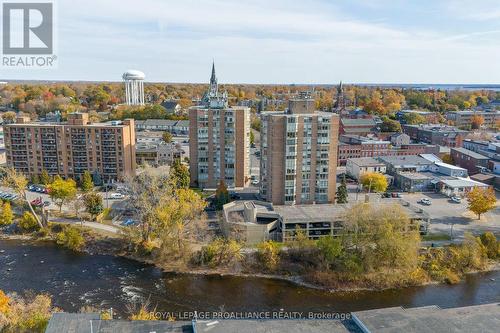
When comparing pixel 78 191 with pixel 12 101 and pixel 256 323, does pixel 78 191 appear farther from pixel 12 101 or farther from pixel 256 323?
pixel 12 101

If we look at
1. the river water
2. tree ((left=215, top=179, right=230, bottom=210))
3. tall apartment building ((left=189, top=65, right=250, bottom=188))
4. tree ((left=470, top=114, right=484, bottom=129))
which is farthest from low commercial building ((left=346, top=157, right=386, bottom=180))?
tree ((left=470, top=114, right=484, bottom=129))

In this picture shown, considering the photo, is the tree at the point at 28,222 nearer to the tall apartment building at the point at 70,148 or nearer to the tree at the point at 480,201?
the tall apartment building at the point at 70,148

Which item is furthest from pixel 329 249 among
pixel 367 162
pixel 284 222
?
pixel 367 162

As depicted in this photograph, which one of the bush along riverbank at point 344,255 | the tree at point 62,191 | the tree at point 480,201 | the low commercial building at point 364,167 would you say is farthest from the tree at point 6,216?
the tree at point 480,201

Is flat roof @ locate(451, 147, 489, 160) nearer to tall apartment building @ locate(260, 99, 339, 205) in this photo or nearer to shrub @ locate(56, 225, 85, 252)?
tall apartment building @ locate(260, 99, 339, 205)

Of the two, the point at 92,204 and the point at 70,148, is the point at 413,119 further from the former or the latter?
the point at 92,204

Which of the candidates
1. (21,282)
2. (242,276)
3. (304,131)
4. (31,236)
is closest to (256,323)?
(242,276)
